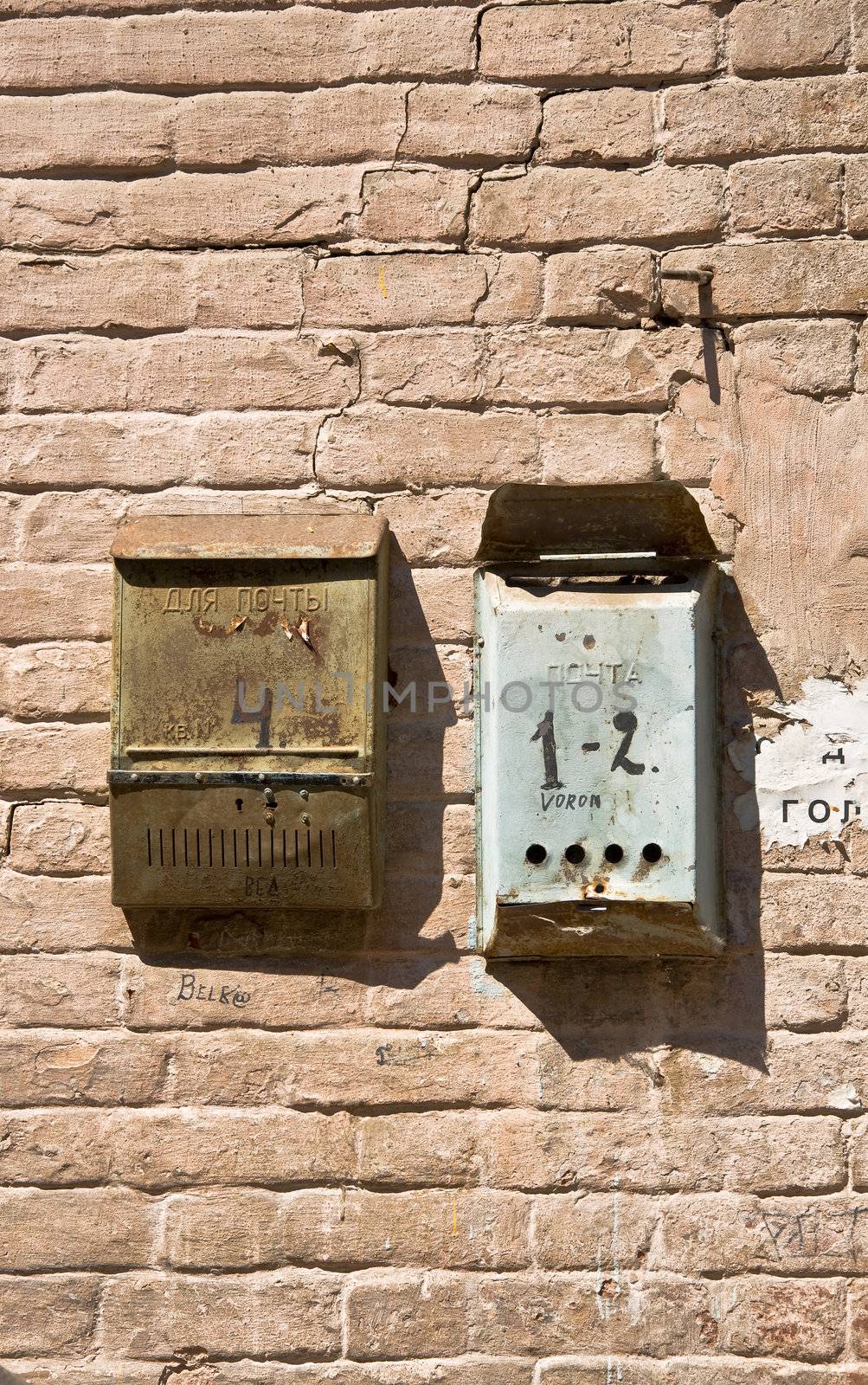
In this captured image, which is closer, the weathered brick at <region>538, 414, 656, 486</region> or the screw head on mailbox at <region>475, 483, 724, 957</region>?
the screw head on mailbox at <region>475, 483, 724, 957</region>

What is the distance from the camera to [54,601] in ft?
6.55

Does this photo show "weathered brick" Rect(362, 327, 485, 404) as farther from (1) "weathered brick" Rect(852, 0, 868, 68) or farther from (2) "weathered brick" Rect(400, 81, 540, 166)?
(1) "weathered brick" Rect(852, 0, 868, 68)

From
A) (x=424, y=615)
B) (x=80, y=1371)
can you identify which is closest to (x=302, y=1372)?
(x=80, y=1371)

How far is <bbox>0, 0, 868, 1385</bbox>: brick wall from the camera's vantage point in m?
1.86

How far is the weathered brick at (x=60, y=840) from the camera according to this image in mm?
1966

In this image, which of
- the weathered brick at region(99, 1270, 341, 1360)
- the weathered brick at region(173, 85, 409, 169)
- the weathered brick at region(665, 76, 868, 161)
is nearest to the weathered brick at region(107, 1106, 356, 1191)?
the weathered brick at region(99, 1270, 341, 1360)

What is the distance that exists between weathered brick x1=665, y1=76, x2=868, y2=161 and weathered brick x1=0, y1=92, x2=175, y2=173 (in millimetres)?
883

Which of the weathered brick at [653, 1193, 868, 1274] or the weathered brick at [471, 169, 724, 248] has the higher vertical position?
the weathered brick at [471, 169, 724, 248]

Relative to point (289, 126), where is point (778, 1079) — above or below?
below

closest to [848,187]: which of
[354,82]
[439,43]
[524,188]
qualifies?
[524,188]

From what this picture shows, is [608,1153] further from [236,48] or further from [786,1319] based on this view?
[236,48]

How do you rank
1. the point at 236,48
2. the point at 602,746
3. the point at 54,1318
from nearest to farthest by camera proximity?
1. the point at 602,746
2. the point at 54,1318
3. the point at 236,48

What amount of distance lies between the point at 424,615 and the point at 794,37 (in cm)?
115

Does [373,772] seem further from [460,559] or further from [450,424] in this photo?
[450,424]
